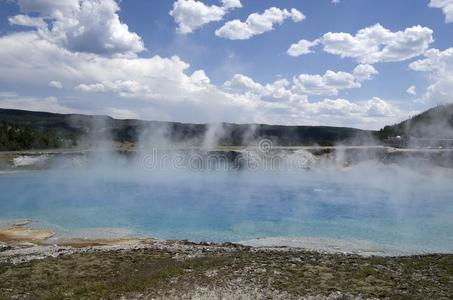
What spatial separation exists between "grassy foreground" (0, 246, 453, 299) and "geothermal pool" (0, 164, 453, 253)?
19.4ft

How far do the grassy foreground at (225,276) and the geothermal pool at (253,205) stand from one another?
591cm

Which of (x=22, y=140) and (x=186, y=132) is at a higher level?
(x=186, y=132)

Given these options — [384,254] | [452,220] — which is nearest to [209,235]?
[384,254]

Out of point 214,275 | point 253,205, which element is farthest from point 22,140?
point 214,275

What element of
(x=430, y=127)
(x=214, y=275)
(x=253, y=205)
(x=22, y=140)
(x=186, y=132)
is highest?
(x=430, y=127)

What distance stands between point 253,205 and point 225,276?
66.8ft

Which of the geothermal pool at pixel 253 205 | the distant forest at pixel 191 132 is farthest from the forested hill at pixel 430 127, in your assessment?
the geothermal pool at pixel 253 205

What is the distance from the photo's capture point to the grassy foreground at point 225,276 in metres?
11.2

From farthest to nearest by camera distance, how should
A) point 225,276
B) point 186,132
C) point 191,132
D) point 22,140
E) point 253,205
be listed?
point 186,132
point 191,132
point 22,140
point 253,205
point 225,276

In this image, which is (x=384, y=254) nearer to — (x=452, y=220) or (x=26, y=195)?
(x=452, y=220)

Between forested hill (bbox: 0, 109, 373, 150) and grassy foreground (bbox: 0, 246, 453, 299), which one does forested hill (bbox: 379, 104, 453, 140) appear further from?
grassy foreground (bbox: 0, 246, 453, 299)

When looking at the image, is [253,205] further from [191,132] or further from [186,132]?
[186,132]

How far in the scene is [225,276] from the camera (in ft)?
41.5

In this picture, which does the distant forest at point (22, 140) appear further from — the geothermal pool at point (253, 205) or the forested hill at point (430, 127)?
the forested hill at point (430, 127)
